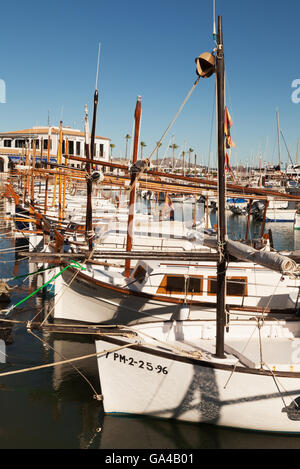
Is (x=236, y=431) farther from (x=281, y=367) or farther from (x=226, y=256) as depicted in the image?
(x=226, y=256)

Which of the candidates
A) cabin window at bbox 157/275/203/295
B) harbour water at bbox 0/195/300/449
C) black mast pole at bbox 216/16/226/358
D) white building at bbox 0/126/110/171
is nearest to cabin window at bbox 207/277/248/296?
cabin window at bbox 157/275/203/295

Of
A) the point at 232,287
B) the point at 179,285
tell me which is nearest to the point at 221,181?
the point at 179,285

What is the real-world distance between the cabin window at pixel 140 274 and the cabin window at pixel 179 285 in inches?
32.7

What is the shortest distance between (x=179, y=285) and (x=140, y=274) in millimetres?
1645

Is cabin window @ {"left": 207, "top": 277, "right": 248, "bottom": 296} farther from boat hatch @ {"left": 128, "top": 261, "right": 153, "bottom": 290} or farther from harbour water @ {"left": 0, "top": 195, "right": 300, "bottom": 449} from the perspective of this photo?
harbour water @ {"left": 0, "top": 195, "right": 300, "bottom": 449}

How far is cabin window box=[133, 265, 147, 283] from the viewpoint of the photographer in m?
16.3

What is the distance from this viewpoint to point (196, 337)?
12164 mm

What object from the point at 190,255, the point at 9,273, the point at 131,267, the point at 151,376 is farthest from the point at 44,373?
the point at 9,273

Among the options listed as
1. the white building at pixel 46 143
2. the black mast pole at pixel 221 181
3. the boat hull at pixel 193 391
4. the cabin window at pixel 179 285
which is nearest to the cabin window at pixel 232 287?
the cabin window at pixel 179 285

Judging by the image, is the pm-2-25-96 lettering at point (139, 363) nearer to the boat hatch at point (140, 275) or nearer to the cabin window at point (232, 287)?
the boat hatch at point (140, 275)

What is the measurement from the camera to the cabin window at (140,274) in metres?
16.3

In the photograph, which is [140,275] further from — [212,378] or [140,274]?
[212,378]

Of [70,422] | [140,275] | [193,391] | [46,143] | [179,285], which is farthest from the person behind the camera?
[46,143]

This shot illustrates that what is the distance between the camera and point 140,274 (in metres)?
16.5
